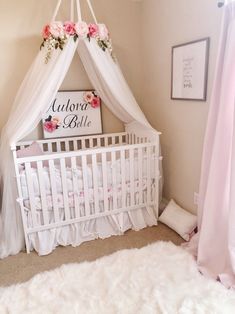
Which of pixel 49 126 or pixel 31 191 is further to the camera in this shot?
pixel 49 126

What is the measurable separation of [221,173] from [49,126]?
1938 millimetres

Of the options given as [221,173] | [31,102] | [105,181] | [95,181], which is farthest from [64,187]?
[221,173]

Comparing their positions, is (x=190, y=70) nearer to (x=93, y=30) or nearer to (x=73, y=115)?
(x=93, y=30)

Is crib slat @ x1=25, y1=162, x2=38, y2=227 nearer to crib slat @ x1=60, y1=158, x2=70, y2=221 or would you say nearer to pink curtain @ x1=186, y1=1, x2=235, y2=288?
crib slat @ x1=60, y1=158, x2=70, y2=221

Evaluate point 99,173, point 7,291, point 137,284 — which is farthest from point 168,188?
point 7,291

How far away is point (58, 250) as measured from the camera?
8.32 ft

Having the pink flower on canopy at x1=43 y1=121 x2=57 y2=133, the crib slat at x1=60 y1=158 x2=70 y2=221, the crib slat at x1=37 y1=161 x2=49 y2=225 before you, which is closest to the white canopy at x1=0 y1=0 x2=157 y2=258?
the crib slat at x1=37 y1=161 x2=49 y2=225

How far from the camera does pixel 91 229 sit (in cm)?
273

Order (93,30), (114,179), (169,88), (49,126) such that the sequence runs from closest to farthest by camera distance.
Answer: (93,30)
(114,179)
(169,88)
(49,126)

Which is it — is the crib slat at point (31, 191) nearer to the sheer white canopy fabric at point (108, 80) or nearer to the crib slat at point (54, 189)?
the crib slat at point (54, 189)

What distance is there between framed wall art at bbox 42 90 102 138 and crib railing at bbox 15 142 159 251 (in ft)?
1.87

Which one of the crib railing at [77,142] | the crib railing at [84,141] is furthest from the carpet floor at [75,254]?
the crib railing at [77,142]

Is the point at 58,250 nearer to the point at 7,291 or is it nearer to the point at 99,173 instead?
the point at 7,291

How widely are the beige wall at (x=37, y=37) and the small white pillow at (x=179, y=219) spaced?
4.15 feet
